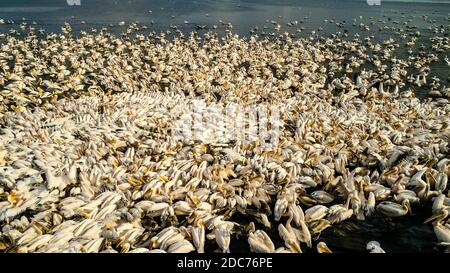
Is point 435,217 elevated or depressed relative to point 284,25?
depressed

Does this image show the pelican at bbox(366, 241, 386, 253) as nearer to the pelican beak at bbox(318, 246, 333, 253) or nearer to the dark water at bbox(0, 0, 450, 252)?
the dark water at bbox(0, 0, 450, 252)

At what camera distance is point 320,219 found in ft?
26.7

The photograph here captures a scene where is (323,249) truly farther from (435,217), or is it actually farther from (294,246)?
(435,217)

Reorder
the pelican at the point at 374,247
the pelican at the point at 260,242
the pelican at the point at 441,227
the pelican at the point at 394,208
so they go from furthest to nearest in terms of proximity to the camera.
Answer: the pelican at the point at 394,208, the pelican at the point at 441,227, the pelican at the point at 260,242, the pelican at the point at 374,247

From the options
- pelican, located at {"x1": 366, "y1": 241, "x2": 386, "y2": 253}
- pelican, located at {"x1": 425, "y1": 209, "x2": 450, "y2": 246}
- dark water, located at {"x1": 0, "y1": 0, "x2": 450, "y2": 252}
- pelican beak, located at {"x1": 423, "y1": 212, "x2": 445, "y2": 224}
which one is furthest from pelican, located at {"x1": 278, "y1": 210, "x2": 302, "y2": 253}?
pelican beak, located at {"x1": 423, "y1": 212, "x2": 445, "y2": 224}

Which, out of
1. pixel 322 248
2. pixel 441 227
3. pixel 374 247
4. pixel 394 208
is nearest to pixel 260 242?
pixel 322 248

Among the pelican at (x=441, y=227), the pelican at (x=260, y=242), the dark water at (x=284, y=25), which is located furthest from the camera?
the dark water at (x=284, y=25)

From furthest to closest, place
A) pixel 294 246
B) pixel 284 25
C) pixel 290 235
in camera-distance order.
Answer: pixel 284 25 < pixel 290 235 < pixel 294 246

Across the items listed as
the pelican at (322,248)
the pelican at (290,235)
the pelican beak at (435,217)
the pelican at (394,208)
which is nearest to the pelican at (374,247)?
the pelican at (322,248)

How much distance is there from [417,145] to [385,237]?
4540 millimetres

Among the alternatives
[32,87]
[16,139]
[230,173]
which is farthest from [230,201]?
[32,87]

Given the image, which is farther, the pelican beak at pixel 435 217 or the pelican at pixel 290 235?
the pelican beak at pixel 435 217

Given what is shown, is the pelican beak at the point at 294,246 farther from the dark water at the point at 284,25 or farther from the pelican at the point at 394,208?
the pelican at the point at 394,208

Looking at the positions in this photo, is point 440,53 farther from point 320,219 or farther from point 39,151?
point 39,151
